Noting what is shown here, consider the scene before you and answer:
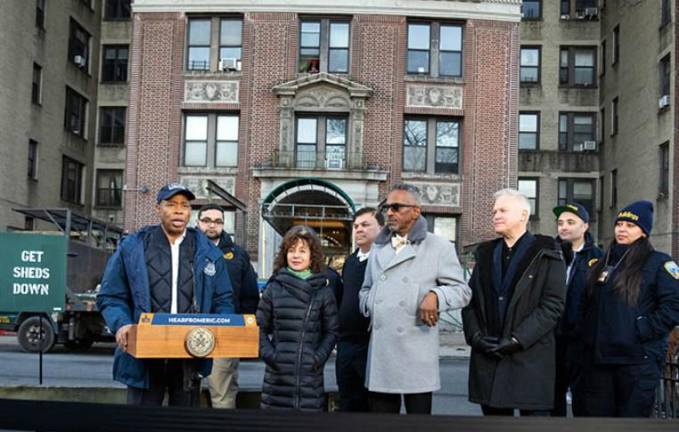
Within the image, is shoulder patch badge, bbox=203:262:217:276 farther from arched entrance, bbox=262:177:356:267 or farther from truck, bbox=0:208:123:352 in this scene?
arched entrance, bbox=262:177:356:267

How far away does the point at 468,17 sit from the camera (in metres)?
28.5

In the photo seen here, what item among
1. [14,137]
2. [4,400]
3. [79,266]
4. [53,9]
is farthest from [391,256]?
[53,9]

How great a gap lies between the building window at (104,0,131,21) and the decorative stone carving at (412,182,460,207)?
70.3ft

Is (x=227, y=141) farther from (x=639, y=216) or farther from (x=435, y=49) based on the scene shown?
(x=639, y=216)

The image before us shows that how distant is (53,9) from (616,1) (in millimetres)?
25832

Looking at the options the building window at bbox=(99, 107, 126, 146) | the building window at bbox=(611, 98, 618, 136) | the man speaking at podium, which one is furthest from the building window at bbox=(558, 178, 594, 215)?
the man speaking at podium

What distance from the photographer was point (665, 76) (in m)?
31.5

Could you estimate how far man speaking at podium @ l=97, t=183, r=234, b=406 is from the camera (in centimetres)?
516

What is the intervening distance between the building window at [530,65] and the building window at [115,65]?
20.1 meters

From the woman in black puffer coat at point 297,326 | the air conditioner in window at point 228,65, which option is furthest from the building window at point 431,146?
the woman in black puffer coat at point 297,326

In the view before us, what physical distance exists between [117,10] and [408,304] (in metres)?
39.9

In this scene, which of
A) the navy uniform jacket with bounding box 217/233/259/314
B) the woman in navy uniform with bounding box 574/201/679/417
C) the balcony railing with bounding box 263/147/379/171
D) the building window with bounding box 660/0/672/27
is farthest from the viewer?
the building window with bounding box 660/0/672/27

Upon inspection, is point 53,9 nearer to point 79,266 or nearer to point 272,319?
point 79,266

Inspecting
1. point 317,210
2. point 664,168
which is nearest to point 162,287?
point 317,210
